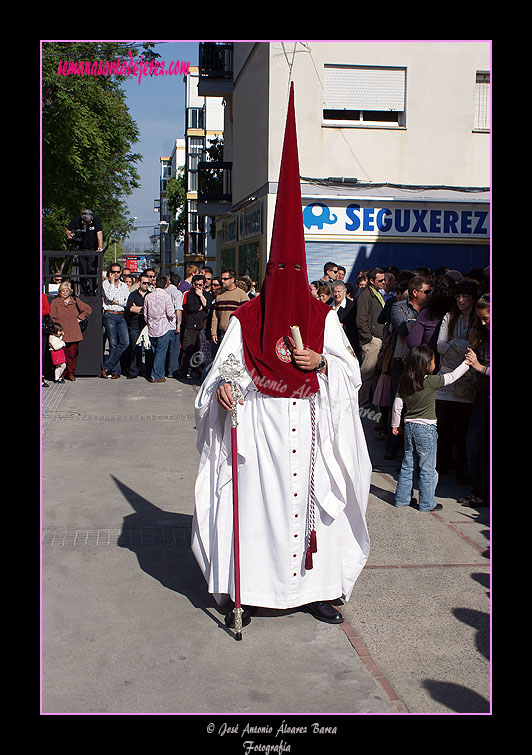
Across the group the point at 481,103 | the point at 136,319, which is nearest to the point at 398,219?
the point at 481,103

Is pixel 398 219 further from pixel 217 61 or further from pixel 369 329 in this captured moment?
pixel 217 61

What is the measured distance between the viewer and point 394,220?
17.4 meters

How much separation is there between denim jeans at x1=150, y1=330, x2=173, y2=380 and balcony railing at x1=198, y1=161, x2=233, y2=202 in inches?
468

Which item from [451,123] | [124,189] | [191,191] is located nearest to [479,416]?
[451,123]

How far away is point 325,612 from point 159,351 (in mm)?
10377

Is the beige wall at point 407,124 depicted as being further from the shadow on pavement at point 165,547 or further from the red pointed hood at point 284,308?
the red pointed hood at point 284,308

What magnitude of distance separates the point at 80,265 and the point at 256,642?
12538mm

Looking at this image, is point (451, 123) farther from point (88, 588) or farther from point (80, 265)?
point (88, 588)

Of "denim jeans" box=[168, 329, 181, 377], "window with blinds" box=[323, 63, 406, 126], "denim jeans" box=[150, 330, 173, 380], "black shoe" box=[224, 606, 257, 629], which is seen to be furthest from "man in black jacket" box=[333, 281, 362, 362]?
"window with blinds" box=[323, 63, 406, 126]

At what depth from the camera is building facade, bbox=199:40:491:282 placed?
54.9ft

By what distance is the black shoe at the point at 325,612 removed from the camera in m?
4.47

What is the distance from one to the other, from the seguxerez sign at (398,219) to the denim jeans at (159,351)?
4.52m

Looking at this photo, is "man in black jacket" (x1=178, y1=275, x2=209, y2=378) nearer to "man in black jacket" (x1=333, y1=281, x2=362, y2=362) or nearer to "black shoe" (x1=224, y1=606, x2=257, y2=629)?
"man in black jacket" (x1=333, y1=281, x2=362, y2=362)

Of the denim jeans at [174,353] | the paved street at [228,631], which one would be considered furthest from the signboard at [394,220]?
the paved street at [228,631]
